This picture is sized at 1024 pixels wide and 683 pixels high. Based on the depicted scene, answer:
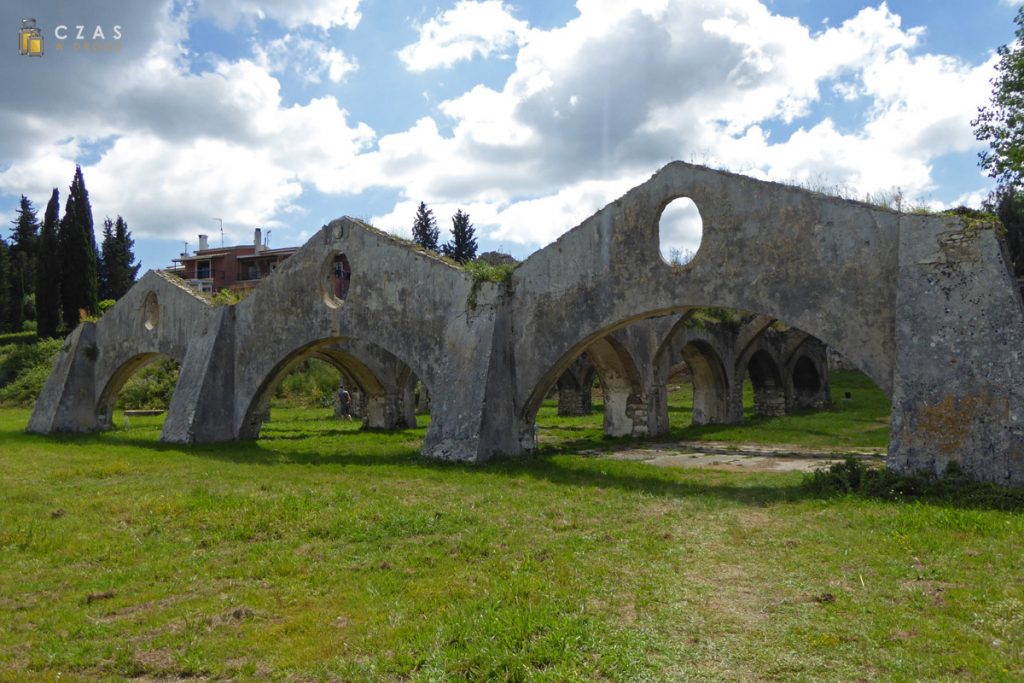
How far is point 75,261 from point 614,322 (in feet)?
126

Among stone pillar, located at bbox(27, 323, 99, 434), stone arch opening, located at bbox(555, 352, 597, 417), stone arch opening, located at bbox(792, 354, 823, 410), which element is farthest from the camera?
stone arch opening, located at bbox(792, 354, 823, 410)

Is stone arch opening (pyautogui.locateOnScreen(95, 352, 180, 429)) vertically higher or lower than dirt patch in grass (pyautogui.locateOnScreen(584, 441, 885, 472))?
higher

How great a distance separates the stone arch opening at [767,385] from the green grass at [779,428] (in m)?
0.65

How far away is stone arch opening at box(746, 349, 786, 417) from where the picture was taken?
28.8 meters

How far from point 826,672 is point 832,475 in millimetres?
6090

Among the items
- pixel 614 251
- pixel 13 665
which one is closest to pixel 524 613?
pixel 13 665

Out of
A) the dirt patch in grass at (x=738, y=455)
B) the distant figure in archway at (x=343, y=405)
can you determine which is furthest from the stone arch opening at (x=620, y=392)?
the distant figure in archway at (x=343, y=405)

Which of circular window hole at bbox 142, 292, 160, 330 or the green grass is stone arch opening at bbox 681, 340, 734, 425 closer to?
the green grass

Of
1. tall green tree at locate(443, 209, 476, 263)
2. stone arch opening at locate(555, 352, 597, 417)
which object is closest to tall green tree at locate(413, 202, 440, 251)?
tall green tree at locate(443, 209, 476, 263)

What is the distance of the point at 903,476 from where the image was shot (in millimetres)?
8852

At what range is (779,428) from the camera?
22.3 meters

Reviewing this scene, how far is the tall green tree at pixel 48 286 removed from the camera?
4138cm

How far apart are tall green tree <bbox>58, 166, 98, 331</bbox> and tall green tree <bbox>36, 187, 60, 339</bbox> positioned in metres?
0.41

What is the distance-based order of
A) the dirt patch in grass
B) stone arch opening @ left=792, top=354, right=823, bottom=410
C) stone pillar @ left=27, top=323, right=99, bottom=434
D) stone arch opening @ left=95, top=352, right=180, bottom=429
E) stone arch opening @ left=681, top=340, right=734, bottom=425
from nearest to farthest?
the dirt patch in grass, stone pillar @ left=27, top=323, right=99, bottom=434, stone arch opening @ left=681, top=340, right=734, bottom=425, stone arch opening @ left=792, top=354, right=823, bottom=410, stone arch opening @ left=95, top=352, right=180, bottom=429
